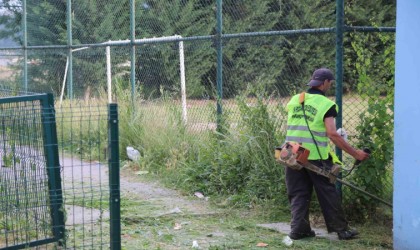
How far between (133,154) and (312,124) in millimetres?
4996

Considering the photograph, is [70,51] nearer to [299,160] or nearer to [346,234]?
[299,160]

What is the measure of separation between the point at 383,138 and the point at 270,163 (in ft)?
4.95

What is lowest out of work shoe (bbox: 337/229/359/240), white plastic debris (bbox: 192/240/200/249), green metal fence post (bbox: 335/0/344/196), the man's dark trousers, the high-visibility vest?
white plastic debris (bbox: 192/240/200/249)

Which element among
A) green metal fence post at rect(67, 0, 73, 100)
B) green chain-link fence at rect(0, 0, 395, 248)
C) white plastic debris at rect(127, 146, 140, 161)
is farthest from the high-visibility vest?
green metal fence post at rect(67, 0, 73, 100)

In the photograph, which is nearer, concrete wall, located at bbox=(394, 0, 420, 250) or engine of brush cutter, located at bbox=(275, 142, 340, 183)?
concrete wall, located at bbox=(394, 0, 420, 250)

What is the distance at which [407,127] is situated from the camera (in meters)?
5.84

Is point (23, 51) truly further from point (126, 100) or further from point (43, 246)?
point (43, 246)

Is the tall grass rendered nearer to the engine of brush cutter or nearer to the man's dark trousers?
the man's dark trousers

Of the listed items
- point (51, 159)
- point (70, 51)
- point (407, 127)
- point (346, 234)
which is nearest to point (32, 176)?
point (51, 159)

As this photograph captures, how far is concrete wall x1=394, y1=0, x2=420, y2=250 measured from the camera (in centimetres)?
573

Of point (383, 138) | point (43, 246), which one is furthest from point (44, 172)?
point (383, 138)

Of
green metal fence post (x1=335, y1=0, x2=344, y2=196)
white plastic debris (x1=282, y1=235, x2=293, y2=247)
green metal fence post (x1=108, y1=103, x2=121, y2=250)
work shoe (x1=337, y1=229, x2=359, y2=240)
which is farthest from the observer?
green metal fence post (x1=335, y1=0, x2=344, y2=196)

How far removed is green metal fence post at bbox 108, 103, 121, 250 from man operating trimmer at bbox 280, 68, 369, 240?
211 cm

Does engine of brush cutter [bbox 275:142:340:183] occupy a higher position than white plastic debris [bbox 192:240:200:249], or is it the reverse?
engine of brush cutter [bbox 275:142:340:183]
